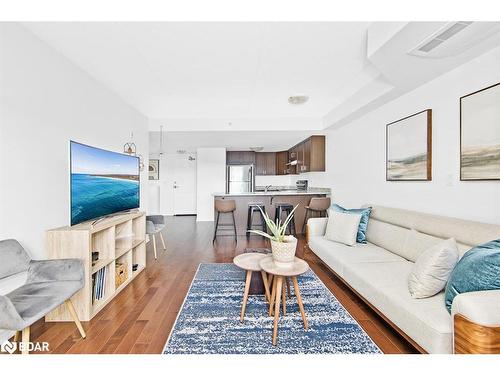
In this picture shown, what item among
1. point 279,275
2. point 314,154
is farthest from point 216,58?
point 314,154

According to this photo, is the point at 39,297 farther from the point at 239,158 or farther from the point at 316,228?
the point at 239,158

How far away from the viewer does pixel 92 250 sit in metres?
2.31

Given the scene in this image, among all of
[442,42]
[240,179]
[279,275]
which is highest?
[442,42]

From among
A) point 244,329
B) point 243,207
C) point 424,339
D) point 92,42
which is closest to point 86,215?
point 92,42

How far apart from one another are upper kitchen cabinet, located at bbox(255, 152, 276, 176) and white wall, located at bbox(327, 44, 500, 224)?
13.0 feet

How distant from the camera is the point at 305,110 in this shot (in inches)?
171

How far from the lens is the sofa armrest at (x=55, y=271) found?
171 cm

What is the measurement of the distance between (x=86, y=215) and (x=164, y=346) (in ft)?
4.62

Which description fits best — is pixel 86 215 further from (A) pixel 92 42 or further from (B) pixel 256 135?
(B) pixel 256 135

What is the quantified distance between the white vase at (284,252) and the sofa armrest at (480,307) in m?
0.97

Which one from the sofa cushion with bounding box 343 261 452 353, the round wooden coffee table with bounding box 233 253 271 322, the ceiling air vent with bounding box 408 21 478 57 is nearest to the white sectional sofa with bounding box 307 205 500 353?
the sofa cushion with bounding box 343 261 452 353

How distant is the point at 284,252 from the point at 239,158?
5989mm

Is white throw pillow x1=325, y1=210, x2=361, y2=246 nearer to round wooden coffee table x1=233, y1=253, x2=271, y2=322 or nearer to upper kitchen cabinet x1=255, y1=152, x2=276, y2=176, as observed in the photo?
round wooden coffee table x1=233, y1=253, x2=271, y2=322

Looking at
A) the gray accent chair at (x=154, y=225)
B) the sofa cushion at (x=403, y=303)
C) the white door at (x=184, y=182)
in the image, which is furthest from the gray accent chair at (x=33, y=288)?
the white door at (x=184, y=182)
